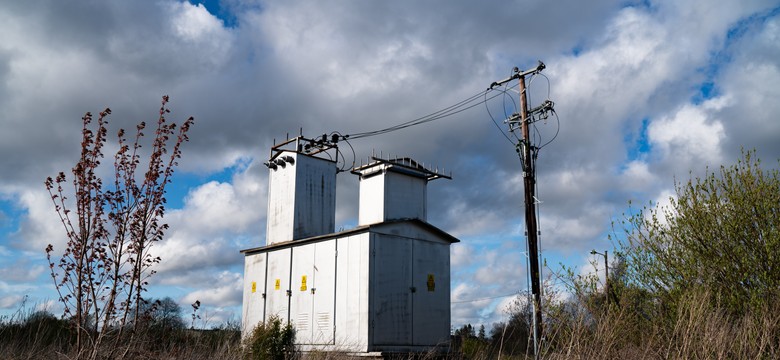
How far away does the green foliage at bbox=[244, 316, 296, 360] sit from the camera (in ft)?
47.3

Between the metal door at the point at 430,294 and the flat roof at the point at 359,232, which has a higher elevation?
the flat roof at the point at 359,232

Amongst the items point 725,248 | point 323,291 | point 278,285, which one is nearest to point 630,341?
point 725,248

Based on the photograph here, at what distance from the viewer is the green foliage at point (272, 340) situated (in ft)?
47.3

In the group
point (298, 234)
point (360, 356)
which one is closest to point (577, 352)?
point (360, 356)

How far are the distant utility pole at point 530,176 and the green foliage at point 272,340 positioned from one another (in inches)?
224

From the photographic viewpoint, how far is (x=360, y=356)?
1369cm

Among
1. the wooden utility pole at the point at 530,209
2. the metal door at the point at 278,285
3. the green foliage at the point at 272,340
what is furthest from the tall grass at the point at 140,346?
the wooden utility pole at the point at 530,209

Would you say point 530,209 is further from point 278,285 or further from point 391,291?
point 278,285

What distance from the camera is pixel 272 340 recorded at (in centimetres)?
1515

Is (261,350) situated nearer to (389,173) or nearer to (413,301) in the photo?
(413,301)

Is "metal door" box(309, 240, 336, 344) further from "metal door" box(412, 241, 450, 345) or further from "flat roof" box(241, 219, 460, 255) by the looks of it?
"metal door" box(412, 241, 450, 345)

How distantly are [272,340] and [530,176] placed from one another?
747 centimetres

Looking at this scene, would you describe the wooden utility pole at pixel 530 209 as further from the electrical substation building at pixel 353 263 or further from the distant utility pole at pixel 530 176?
the electrical substation building at pixel 353 263

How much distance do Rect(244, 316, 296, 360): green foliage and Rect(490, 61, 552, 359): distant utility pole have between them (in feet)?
18.7
